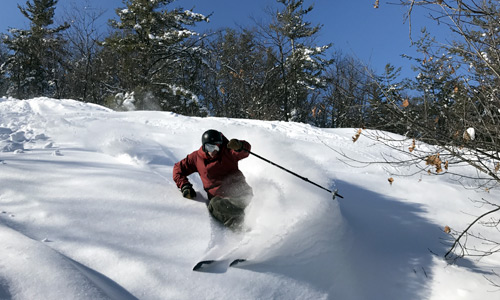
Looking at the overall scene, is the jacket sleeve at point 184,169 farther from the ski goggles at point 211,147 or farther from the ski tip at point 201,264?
the ski tip at point 201,264

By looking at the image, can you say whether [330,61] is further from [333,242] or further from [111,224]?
[111,224]

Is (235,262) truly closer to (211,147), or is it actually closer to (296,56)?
(211,147)

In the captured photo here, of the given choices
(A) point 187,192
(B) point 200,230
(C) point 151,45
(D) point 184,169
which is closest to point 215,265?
(B) point 200,230

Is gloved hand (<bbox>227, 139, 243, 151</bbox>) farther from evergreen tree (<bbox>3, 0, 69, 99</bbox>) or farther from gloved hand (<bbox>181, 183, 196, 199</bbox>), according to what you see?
evergreen tree (<bbox>3, 0, 69, 99</bbox>)

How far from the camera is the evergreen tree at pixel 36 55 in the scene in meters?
18.4

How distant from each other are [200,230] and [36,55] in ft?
A: 71.4

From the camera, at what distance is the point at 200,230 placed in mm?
3033

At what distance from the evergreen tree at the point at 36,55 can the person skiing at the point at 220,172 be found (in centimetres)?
1825

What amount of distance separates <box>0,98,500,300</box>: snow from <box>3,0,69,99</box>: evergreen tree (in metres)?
15.5

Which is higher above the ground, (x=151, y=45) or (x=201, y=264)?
(x=151, y=45)

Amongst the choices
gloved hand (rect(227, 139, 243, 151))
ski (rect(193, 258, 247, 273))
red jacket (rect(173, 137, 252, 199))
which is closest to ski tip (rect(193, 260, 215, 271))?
ski (rect(193, 258, 247, 273))

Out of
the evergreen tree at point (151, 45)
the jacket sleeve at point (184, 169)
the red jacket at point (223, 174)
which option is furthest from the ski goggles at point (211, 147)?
the evergreen tree at point (151, 45)

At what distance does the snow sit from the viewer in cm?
217

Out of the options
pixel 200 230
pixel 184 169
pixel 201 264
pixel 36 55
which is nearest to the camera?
pixel 201 264
